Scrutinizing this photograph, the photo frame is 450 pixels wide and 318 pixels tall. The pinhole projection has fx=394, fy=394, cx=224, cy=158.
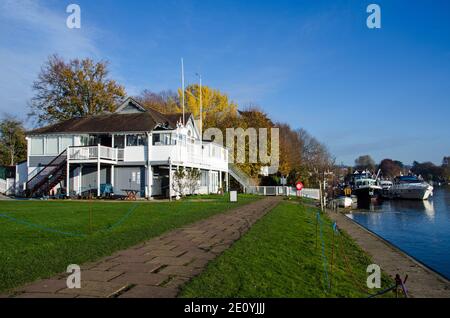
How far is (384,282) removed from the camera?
8.95 m

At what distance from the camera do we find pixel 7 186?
35.7 metres

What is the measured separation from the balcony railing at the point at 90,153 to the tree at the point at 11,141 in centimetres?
3240

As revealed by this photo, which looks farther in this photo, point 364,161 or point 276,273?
point 364,161

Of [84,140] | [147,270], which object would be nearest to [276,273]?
[147,270]

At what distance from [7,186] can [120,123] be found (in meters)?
12.4

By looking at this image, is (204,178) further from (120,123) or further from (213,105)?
(213,105)

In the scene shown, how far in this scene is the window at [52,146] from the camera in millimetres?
34091

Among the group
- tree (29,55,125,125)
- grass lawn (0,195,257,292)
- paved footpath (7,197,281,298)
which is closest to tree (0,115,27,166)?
tree (29,55,125,125)

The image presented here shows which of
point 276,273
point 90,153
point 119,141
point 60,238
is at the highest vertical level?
point 119,141

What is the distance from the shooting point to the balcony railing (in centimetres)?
3002

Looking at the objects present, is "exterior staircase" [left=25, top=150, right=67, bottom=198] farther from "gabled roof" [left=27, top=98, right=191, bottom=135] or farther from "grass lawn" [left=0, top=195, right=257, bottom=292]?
"grass lawn" [left=0, top=195, right=257, bottom=292]

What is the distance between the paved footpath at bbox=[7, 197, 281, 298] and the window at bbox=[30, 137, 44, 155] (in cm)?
2664
